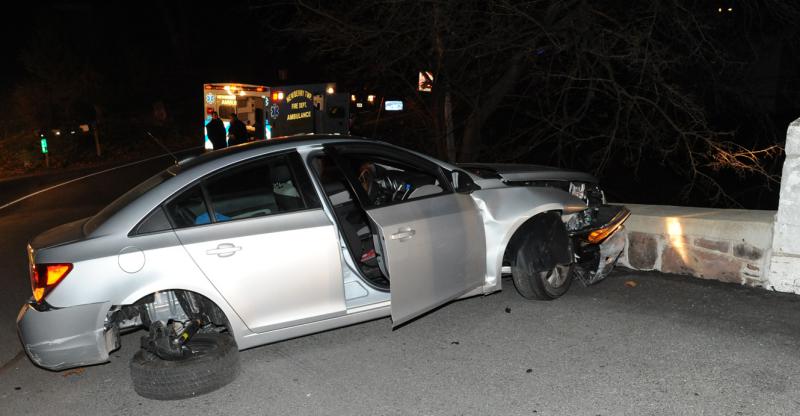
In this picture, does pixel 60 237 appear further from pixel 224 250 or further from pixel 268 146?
pixel 268 146

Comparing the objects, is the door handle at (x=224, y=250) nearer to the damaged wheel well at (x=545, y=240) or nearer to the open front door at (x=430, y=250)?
the open front door at (x=430, y=250)

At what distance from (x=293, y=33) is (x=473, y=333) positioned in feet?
28.3

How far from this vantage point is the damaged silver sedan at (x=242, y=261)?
4.23m

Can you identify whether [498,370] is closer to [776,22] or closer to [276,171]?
[276,171]

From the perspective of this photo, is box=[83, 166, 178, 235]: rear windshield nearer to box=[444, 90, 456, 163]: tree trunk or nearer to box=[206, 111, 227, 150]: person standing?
box=[444, 90, 456, 163]: tree trunk

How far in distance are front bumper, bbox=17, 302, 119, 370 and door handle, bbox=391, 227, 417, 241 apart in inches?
76.9

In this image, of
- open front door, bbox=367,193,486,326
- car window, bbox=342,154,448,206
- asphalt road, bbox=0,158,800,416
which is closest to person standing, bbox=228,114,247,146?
car window, bbox=342,154,448,206

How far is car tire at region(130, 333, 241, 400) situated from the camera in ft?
14.2

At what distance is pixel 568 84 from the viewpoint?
10969 millimetres

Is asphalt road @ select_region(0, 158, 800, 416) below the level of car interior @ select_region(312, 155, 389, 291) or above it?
below

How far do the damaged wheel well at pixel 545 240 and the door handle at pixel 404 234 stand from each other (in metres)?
1.28

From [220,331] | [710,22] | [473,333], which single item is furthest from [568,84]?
[220,331]

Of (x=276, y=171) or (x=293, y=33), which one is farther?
(x=293, y=33)

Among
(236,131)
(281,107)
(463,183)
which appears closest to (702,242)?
(463,183)
